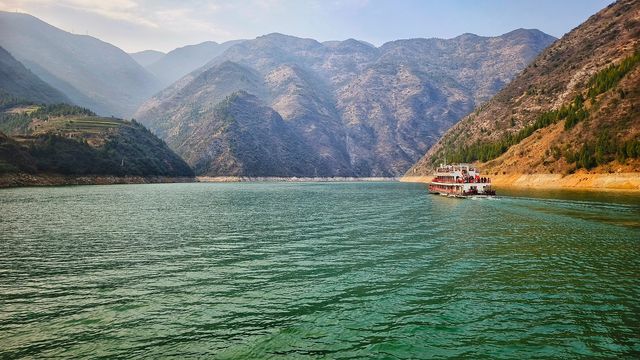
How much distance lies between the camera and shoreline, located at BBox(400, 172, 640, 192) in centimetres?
11538

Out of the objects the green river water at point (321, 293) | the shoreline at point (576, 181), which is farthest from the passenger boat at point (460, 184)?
the green river water at point (321, 293)

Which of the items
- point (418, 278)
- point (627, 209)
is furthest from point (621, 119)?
point (418, 278)

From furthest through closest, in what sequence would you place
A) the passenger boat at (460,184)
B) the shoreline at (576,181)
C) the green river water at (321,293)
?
the passenger boat at (460,184) → the shoreline at (576,181) → the green river water at (321,293)

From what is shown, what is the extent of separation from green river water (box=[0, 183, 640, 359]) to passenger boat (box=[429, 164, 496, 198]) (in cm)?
6493

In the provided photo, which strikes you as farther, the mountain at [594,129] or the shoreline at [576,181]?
the mountain at [594,129]

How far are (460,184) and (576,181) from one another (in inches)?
1697

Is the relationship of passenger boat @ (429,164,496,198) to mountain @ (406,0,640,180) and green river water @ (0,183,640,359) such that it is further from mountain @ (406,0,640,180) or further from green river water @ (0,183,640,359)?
green river water @ (0,183,640,359)

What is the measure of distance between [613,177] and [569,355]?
422ft

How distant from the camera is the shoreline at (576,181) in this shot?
11538 cm

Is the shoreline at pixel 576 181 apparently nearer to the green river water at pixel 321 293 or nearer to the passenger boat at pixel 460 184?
the passenger boat at pixel 460 184

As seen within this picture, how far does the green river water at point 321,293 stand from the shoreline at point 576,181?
260 feet

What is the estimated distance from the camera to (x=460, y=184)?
408 feet

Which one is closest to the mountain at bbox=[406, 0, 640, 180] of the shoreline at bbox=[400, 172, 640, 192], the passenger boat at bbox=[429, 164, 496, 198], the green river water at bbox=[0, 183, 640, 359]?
the shoreline at bbox=[400, 172, 640, 192]

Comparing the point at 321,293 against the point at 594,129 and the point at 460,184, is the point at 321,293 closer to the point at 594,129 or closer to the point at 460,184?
the point at 460,184
